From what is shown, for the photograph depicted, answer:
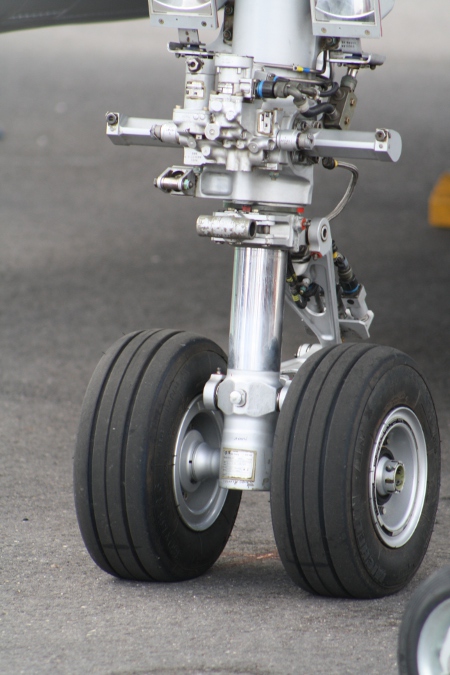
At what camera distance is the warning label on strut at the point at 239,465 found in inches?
119

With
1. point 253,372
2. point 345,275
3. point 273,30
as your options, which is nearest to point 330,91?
point 273,30

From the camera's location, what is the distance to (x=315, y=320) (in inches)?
137

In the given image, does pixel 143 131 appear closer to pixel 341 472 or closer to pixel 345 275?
pixel 345 275

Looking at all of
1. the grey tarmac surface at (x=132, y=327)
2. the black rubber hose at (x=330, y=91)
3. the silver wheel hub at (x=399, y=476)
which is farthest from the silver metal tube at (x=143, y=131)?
the grey tarmac surface at (x=132, y=327)

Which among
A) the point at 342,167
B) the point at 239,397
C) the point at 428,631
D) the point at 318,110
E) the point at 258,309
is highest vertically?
the point at 318,110

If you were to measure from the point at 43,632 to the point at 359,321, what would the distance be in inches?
60.0

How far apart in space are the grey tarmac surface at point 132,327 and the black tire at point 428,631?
0.38 metres

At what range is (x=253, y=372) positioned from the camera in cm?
309

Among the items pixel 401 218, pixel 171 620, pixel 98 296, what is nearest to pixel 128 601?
pixel 171 620

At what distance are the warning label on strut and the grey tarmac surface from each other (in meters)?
0.34

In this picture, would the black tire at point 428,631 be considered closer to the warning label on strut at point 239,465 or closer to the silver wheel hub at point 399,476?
the silver wheel hub at point 399,476

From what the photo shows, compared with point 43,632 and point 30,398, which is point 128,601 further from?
point 30,398

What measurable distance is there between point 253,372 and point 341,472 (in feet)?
1.45

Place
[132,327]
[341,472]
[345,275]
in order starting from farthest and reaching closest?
[132,327], [345,275], [341,472]
